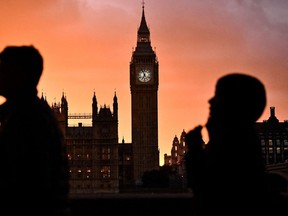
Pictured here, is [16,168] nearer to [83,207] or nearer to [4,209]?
[4,209]

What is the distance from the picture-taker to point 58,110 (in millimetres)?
124938

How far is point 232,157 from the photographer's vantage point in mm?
4723

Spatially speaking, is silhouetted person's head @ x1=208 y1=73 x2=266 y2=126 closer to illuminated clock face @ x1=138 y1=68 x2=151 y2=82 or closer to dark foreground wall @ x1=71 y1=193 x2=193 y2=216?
dark foreground wall @ x1=71 y1=193 x2=193 y2=216

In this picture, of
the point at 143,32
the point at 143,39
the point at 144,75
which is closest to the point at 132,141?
the point at 144,75

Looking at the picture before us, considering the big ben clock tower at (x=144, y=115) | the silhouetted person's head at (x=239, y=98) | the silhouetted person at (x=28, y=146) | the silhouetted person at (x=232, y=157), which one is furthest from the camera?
the big ben clock tower at (x=144, y=115)

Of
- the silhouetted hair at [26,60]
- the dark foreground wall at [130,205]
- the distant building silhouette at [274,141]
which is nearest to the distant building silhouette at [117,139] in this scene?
the distant building silhouette at [274,141]

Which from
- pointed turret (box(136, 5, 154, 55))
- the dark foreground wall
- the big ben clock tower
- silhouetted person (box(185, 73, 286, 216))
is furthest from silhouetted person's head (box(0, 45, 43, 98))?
pointed turret (box(136, 5, 154, 55))

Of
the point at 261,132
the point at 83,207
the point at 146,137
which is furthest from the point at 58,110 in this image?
the point at 83,207

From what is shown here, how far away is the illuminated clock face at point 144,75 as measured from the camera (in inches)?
5369

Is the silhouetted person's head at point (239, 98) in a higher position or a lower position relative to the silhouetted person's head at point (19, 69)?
lower

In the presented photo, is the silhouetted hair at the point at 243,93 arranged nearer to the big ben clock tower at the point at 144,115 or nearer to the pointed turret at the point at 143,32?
the big ben clock tower at the point at 144,115

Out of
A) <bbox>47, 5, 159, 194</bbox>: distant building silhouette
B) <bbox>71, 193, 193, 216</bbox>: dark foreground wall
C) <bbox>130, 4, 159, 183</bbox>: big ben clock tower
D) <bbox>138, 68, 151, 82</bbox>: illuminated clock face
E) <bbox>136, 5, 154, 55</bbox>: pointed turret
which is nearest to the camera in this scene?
<bbox>71, 193, 193, 216</bbox>: dark foreground wall

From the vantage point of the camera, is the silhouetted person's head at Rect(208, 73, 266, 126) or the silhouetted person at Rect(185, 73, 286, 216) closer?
the silhouetted person at Rect(185, 73, 286, 216)

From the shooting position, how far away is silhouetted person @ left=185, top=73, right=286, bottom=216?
185 inches
